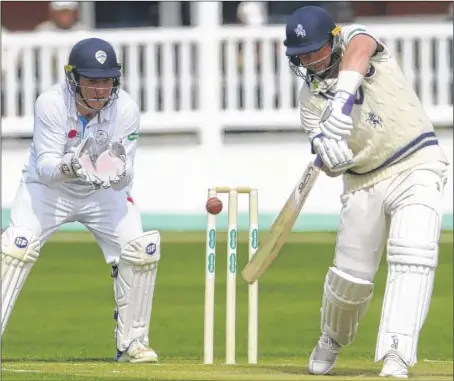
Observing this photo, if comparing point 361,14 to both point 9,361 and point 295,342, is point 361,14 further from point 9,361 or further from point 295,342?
point 9,361

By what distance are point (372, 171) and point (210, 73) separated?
9471mm

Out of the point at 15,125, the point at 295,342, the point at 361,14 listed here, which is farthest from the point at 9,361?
the point at 361,14

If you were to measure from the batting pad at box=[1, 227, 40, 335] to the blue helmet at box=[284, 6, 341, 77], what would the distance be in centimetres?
152

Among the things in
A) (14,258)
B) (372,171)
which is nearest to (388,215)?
(372,171)

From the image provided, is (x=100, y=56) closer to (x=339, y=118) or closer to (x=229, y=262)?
(x=229, y=262)

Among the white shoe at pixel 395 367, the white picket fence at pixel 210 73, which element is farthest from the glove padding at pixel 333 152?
the white picket fence at pixel 210 73

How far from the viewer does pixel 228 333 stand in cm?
805

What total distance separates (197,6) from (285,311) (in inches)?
250

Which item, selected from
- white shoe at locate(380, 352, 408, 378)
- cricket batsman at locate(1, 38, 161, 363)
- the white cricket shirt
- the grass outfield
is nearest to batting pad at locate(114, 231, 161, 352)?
cricket batsman at locate(1, 38, 161, 363)

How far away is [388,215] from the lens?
719 centimetres

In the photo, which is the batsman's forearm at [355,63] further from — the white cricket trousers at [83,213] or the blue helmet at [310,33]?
the white cricket trousers at [83,213]

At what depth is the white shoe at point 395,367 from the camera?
6.76 meters

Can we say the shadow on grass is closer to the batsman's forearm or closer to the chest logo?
the chest logo

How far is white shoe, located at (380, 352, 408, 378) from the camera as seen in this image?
22.2 feet
